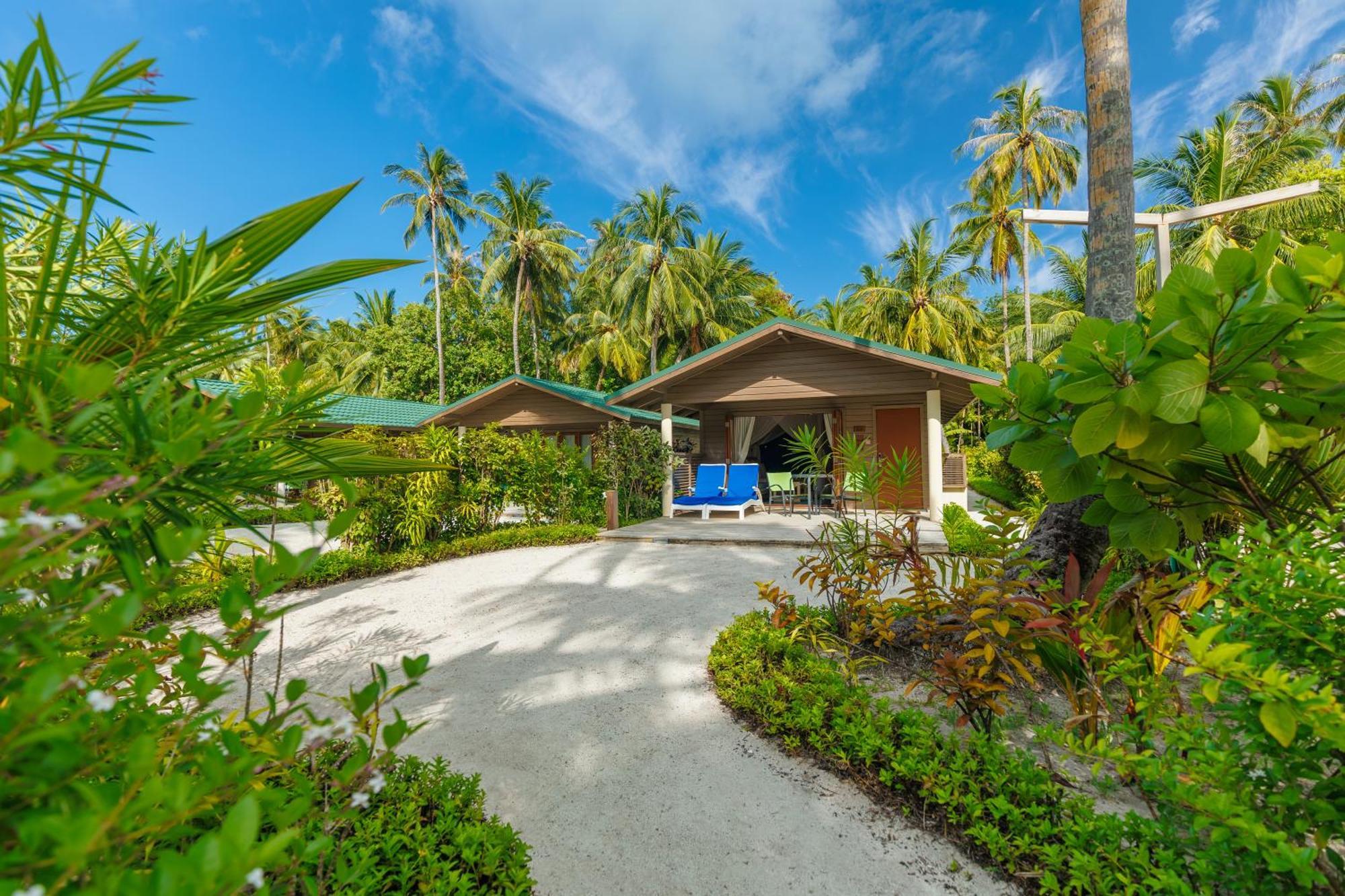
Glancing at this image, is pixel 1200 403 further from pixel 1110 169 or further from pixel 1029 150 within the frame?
pixel 1029 150

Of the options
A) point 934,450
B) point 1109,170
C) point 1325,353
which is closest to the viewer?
point 1325,353

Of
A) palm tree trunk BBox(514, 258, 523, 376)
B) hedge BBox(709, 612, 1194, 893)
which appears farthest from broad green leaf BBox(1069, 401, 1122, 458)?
palm tree trunk BBox(514, 258, 523, 376)

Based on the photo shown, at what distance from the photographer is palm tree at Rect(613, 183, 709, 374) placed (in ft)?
77.1

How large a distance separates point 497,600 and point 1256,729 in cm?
530

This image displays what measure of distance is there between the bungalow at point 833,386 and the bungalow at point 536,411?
178cm

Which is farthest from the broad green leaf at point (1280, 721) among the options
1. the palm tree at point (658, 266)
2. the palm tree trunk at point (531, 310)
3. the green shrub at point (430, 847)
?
the palm tree trunk at point (531, 310)

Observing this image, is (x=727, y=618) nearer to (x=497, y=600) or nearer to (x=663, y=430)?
(x=497, y=600)

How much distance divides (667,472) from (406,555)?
5.64 m

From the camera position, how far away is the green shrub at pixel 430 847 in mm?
1497

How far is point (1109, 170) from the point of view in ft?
11.3

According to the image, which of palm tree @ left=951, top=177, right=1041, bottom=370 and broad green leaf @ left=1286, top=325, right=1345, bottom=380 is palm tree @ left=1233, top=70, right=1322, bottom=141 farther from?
broad green leaf @ left=1286, top=325, right=1345, bottom=380

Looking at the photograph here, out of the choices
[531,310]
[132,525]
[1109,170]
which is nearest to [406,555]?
[132,525]

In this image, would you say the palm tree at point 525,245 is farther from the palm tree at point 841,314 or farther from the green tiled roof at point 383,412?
the palm tree at point 841,314

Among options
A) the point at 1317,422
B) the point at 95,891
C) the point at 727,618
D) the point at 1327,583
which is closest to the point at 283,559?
the point at 95,891
